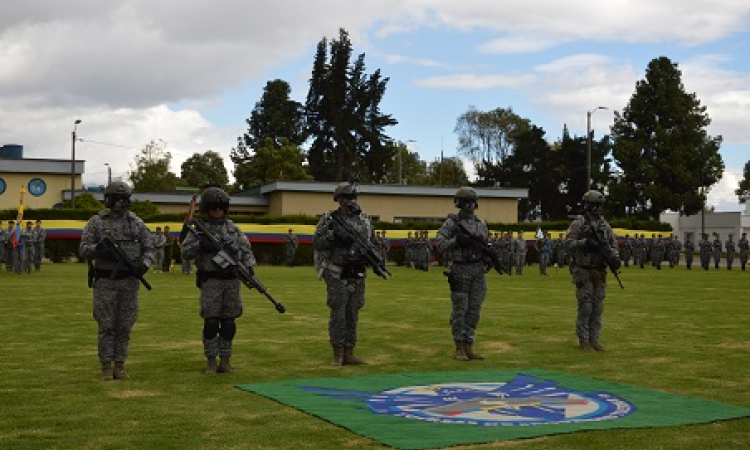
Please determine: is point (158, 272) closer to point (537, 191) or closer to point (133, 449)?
point (133, 449)

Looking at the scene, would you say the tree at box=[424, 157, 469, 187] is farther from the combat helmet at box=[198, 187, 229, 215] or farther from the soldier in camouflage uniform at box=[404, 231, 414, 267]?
the combat helmet at box=[198, 187, 229, 215]

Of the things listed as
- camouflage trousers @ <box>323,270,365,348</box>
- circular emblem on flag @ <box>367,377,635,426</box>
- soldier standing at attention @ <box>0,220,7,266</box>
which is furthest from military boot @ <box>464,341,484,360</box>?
soldier standing at attention @ <box>0,220,7,266</box>

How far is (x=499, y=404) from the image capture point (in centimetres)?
927

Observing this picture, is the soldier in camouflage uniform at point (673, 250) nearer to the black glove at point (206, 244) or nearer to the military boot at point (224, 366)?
the military boot at point (224, 366)

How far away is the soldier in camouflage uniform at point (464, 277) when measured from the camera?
42.4ft

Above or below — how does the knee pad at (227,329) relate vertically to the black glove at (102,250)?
below

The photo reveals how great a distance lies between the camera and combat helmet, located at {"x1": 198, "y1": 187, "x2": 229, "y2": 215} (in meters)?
11.5

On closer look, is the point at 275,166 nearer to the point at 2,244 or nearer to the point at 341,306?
the point at 2,244

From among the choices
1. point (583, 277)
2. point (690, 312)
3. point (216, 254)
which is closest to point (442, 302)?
point (690, 312)

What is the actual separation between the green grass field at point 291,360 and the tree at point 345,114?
66.0 metres

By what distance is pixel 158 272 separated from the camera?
38.2 metres

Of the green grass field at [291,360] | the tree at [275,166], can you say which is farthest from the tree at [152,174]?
the green grass field at [291,360]

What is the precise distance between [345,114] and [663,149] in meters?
30.9

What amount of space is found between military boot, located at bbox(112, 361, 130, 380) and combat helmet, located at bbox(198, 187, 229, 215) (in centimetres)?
210
